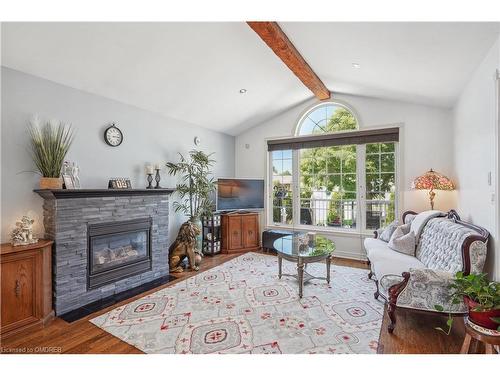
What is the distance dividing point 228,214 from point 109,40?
10.7 feet

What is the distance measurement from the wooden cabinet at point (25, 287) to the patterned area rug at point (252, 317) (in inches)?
19.8

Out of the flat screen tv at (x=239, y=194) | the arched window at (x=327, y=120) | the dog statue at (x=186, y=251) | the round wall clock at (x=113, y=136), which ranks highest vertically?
the arched window at (x=327, y=120)

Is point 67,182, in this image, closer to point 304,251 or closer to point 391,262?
point 304,251

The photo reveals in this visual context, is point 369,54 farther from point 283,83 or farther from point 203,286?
point 203,286

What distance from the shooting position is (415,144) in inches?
155

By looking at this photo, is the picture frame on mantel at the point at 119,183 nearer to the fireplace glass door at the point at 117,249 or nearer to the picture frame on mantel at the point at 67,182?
the picture frame on mantel at the point at 67,182

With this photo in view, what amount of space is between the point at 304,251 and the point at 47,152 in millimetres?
3048

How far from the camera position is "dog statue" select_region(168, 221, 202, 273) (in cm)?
381

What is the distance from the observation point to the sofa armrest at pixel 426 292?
6.67 feet

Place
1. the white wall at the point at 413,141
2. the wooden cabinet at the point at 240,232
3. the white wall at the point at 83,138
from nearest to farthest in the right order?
the white wall at the point at 83,138 < the white wall at the point at 413,141 < the wooden cabinet at the point at 240,232

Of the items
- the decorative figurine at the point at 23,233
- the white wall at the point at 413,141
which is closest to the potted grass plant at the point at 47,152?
the decorative figurine at the point at 23,233

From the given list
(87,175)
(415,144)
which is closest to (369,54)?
(415,144)

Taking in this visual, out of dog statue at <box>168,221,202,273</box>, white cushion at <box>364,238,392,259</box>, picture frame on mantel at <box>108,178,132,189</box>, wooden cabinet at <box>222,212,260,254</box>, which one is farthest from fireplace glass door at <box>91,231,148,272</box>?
white cushion at <box>364,238,392,259</box>

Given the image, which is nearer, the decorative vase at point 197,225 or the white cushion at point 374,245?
the white cushion at point 374,245
